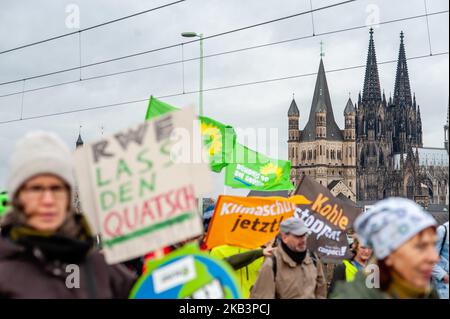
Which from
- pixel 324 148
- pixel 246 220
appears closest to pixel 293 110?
pixel 324 148

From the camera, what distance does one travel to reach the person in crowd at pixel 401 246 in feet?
9.42

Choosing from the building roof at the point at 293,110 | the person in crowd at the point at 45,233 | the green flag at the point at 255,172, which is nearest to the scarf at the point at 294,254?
the person in crowd at the point at 45,233

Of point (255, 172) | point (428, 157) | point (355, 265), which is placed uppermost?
point (428, 157)

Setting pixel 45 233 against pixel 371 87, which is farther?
pixel 371 87

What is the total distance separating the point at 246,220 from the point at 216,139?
657 cm

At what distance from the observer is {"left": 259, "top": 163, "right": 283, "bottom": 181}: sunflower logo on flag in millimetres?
16688

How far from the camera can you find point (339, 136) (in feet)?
465

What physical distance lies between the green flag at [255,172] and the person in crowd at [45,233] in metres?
12.3

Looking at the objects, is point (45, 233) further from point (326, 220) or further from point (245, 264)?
point (326, 220)

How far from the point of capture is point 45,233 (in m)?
2.77

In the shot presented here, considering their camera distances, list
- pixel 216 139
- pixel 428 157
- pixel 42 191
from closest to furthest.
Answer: pixel 42 191 < pixel 216 139 < pixel 428 157

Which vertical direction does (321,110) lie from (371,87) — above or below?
below
